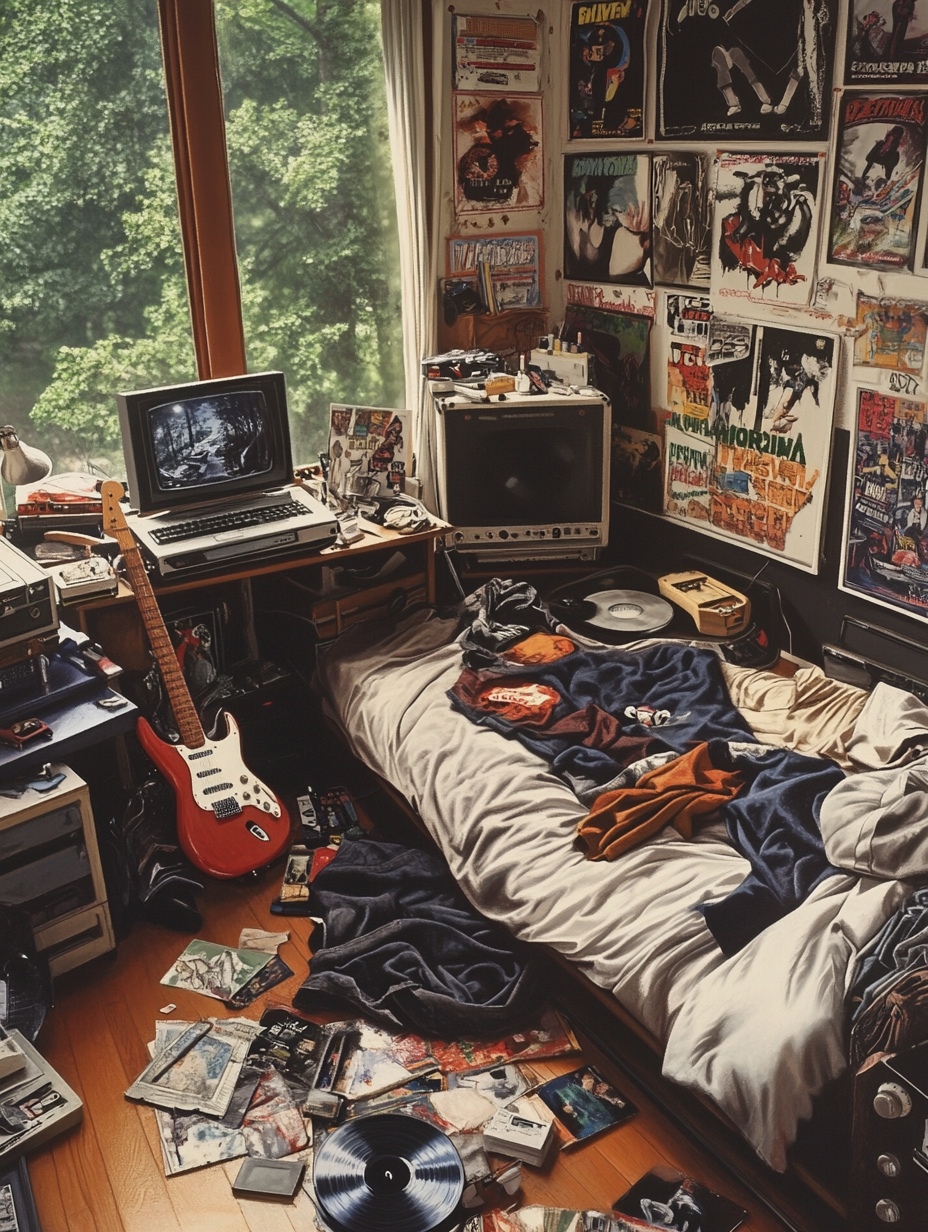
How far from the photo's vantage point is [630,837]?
91.8 inches

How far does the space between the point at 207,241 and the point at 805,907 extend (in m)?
2.48

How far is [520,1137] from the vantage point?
2053 millimetres

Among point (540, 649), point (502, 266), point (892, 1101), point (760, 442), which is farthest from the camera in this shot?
point (502, 266)

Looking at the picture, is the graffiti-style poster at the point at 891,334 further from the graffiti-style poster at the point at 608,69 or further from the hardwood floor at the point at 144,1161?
the hardwood floor at the point at 144,1161

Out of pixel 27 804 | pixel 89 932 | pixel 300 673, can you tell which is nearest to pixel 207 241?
pixel 300 673

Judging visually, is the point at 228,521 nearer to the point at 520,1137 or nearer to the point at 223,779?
the point at 223,779

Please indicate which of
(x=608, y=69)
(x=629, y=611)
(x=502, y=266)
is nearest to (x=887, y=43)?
(x=608, y=69)

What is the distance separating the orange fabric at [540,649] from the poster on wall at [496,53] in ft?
5.83

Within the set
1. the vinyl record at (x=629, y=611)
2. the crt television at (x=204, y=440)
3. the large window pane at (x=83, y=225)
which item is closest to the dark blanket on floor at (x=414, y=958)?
the vinyl record at (x=629, y=611)

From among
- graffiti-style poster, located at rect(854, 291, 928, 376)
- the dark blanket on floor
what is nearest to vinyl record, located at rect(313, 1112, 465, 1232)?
the dark blanket on floor

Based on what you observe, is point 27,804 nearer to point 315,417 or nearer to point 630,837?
point 630,837

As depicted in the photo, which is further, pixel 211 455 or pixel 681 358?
pixel 681 358

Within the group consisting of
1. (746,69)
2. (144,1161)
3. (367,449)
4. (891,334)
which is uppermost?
(746,69)

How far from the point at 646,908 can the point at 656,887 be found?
5cm
